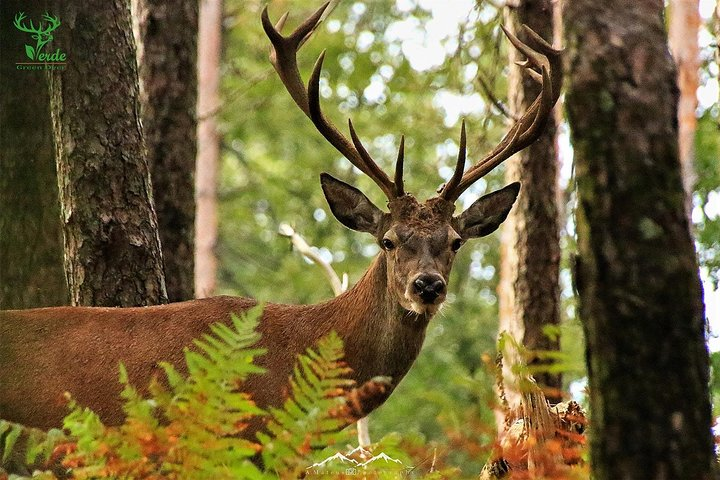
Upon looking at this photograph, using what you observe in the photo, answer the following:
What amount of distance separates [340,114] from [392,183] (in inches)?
627

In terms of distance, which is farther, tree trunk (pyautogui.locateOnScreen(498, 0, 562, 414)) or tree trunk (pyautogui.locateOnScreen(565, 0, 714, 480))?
tree trunk (pyautogui.locateOnScreen(498, 0, 562, 414))

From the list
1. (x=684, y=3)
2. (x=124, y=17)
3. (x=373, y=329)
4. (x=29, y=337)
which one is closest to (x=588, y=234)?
(x=373, y=329)

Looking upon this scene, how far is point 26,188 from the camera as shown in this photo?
770 centimetres

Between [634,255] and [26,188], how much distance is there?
5611 mm

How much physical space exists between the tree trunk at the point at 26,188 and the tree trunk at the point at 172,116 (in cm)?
98

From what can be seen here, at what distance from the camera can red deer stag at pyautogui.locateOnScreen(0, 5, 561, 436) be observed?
6250 mm

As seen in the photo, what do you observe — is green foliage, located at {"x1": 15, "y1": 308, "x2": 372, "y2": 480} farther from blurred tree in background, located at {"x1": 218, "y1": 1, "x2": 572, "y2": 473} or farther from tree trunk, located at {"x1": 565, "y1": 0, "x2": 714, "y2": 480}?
blurred tree in background, located at {"x1": 218, "y1": 1, "x2": 572, "y2": 473}

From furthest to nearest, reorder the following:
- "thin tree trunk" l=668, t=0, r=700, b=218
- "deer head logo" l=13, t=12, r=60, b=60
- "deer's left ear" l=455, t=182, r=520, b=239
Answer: "thin tree trunk" l=668, t=0, r=700, b=218 → "deer's left ear" l=455, t=182, r=520, b=239 → "deer head logo" l=13, t=12, r=60, b=60

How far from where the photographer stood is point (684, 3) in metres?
13.3

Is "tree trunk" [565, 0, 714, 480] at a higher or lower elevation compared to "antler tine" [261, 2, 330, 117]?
lower

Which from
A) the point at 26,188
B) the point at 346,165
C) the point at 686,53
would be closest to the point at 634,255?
the point at 26,188

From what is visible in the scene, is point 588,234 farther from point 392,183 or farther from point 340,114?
point 340,114

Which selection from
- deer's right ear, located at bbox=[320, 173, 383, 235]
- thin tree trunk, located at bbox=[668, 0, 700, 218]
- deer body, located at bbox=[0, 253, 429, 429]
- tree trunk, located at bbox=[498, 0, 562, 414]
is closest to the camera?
deer body, located at bbox=[0, 253, 429, 429]

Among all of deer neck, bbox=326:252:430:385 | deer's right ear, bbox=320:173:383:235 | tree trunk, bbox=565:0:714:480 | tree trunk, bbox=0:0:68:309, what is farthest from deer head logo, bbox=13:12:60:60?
tree trunk, bbox=565:0:714:480
